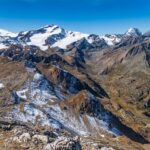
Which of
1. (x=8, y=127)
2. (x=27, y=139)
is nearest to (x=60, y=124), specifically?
(x=8, y=127)

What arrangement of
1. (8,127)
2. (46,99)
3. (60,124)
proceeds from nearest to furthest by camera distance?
1. (8,127)
2. (60,124)
3. (46,99)

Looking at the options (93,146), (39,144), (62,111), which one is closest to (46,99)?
(62,111)

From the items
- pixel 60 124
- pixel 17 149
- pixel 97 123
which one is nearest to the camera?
pixel 17 149

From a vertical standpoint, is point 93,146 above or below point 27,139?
below

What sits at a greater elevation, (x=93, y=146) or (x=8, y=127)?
(x=8, y=127)

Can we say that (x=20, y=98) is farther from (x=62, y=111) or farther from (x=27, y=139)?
(x=27, y=139)

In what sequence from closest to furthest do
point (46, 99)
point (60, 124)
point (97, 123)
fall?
point (60, 124) → point (97, 123) → point (46, 99)

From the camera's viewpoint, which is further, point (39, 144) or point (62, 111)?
point (62, 111)

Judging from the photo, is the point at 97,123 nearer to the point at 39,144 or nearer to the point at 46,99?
the point at 46,99

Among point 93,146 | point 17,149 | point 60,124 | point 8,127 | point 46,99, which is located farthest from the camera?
point 46,99
